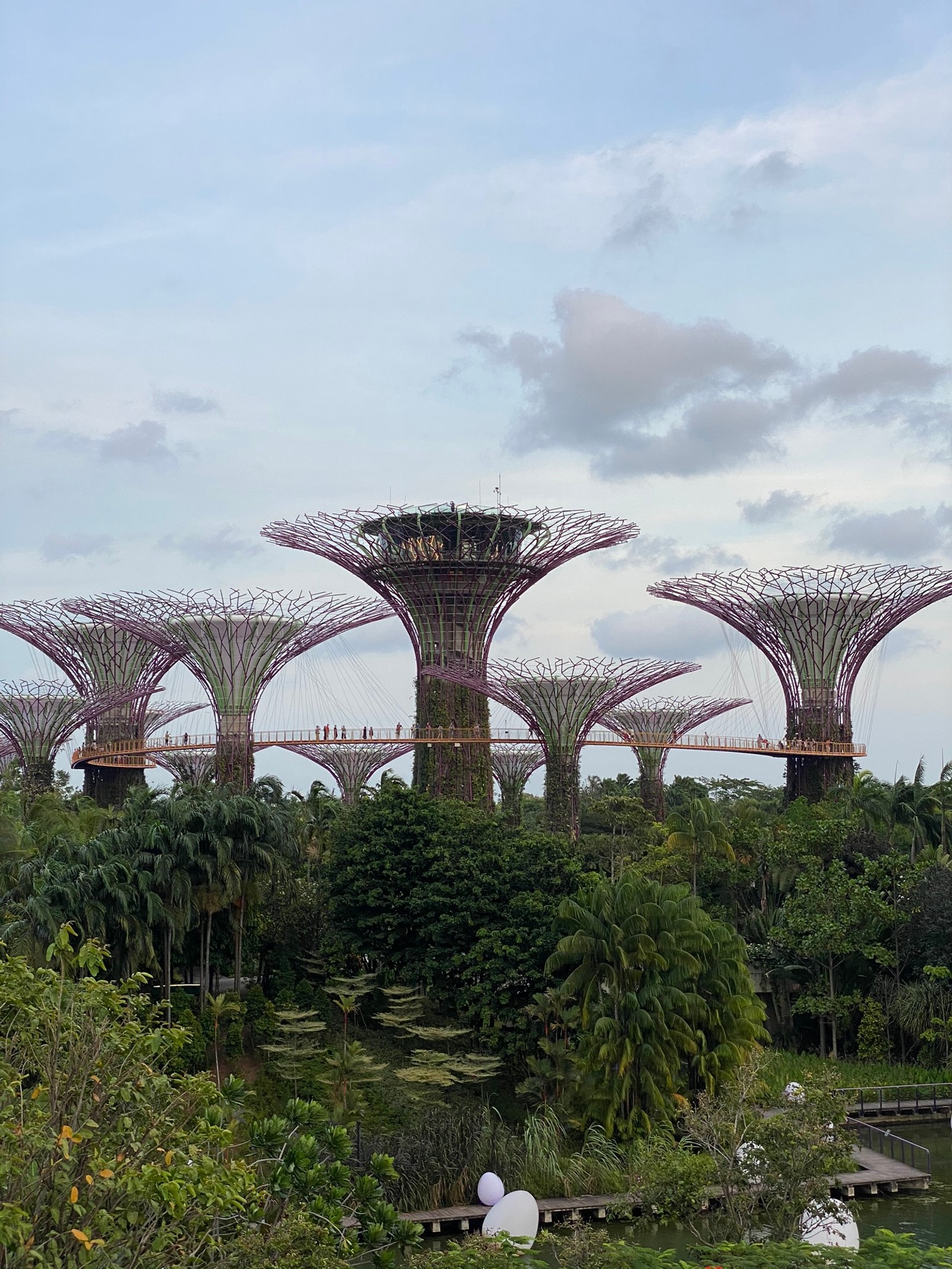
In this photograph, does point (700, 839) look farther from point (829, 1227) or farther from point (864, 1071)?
point (829, 1227)

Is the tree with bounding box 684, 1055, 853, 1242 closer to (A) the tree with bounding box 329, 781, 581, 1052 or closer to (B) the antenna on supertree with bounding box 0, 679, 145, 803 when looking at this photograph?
(A) the tree with bounding box 329, 781, 581, 1052

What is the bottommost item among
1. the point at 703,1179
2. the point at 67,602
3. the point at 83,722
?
the point at 703,1179

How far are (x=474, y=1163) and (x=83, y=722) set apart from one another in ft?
114

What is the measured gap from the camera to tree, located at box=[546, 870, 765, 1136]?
21.4m

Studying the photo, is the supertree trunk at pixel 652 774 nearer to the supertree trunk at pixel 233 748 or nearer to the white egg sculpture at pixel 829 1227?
the supertree trunk at pixel 233 748

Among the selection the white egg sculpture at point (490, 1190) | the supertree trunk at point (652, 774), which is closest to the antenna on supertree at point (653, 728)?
the supertree trunk at point (652, 774)

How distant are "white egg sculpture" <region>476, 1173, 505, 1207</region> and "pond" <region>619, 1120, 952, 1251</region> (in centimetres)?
174

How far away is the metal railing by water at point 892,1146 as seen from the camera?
2175cm

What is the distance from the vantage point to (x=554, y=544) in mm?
39281

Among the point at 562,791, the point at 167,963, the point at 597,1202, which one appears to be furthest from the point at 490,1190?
the point at 562,791

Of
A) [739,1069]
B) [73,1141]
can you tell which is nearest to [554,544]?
[739,1069]

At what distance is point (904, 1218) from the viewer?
19.4 m

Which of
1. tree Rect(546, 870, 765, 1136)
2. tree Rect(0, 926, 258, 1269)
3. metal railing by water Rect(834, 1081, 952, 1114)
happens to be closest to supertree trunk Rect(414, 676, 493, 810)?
tree Rect(546, 870, 765, 1136)

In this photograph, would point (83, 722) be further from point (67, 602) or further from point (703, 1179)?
point (703, 1179)
